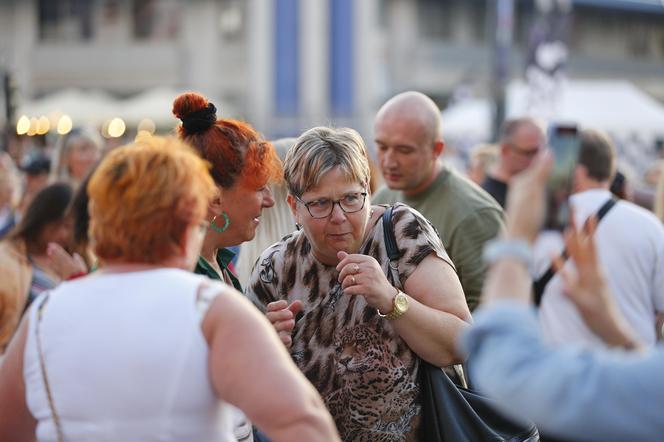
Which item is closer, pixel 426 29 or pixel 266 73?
pixel 266 73

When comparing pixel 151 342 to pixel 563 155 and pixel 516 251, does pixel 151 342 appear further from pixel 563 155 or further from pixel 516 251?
pixel 563 155

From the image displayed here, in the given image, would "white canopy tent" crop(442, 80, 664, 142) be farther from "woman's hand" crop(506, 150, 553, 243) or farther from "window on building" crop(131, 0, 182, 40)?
"window on building" crop(131, 0, 182, 40)

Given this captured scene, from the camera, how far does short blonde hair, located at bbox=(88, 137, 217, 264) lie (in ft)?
7.20

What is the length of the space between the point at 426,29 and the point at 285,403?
125 feet

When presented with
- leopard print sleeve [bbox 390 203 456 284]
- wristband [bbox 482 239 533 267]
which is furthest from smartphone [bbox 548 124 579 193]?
leopard print sleeve [bbox 390 203 456 284]

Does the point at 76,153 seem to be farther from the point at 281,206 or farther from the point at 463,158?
the point at 463,158

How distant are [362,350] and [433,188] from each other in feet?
6.55

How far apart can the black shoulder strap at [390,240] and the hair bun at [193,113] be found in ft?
2.20

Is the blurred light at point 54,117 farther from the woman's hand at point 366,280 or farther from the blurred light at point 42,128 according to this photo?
the woman's hand at point 366,280

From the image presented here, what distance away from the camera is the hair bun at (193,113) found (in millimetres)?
3178

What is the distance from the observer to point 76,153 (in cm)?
792

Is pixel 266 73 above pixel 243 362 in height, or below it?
below

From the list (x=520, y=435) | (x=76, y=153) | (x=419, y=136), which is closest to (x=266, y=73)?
(x=76, y=153)

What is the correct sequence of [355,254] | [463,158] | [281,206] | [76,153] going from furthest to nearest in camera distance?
[463,158]
[76,153]
[281,206]
[355,254]
